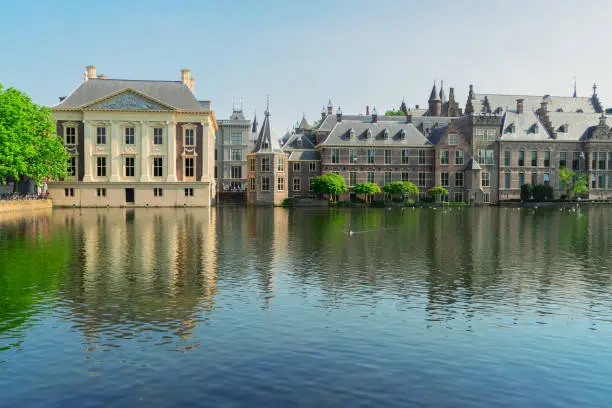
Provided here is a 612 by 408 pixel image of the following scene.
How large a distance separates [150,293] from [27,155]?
55627mm

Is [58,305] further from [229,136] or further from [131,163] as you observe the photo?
[229,136]

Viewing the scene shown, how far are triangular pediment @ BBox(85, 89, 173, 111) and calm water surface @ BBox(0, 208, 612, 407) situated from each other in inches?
2178

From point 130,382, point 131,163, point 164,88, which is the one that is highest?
point 164,88

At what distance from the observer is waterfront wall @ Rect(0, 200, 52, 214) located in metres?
64.9

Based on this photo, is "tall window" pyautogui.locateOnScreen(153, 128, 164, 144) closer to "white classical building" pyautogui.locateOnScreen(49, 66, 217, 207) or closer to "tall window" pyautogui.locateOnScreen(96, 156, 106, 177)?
"white classical building" pyautogui.locateOnScreen(49, 66, 217, 207)

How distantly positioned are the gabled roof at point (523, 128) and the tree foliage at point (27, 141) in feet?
249

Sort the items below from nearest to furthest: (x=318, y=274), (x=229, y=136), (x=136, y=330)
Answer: (x=136, y=330), (x=318, y=274), (x=229, y=136)

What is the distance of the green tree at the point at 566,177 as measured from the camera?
357ft

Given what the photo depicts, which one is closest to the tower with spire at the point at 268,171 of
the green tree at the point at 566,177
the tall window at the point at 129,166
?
the tall window at the point at 129,166

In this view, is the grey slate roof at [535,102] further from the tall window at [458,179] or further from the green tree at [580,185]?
the tall window at [458,179]

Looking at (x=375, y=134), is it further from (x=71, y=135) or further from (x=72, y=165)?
(x=72, y=165)

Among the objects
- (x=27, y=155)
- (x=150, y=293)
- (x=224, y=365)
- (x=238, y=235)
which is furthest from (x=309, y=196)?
(x=224, y=365)

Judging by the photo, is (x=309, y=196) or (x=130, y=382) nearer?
(x=130, y=382)

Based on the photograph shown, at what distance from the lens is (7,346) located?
14695mm
